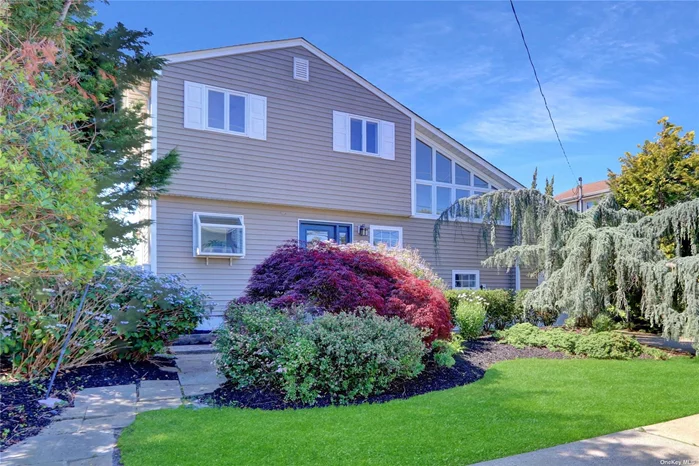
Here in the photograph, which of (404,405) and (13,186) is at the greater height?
(13,186)

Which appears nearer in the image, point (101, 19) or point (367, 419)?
point (367, 419)

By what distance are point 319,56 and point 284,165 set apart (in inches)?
114

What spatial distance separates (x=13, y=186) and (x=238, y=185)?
7385mm

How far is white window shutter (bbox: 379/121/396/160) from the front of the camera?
11383 millimetres

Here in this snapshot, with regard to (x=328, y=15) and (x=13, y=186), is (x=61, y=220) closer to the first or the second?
(x=13, y=186)

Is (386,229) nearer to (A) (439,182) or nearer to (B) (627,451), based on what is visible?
(A) (439,182)

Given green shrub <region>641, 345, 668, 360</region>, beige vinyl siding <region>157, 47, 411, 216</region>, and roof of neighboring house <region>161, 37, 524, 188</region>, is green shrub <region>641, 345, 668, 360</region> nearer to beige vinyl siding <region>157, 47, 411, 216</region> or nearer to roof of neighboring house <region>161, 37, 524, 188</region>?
beige vinyl siding <region>157, 47, 411, 216</region>

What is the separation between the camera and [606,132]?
1230cm

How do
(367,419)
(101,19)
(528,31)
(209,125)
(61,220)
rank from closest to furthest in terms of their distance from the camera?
(61,220) < (367,419) < (101,19) < (528,31) < (209,125)

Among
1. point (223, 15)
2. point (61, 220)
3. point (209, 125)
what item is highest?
point (223, 15)

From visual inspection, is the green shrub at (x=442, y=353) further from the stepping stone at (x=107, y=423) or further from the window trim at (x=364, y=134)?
the window trim at (x=364, y=134)

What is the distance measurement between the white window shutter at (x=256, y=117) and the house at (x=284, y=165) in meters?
0.02

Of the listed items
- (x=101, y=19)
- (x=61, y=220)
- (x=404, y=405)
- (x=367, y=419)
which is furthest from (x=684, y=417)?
(x=101, y=19)

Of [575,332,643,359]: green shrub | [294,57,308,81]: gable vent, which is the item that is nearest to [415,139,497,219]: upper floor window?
[294,57,308,81]: gable vent
